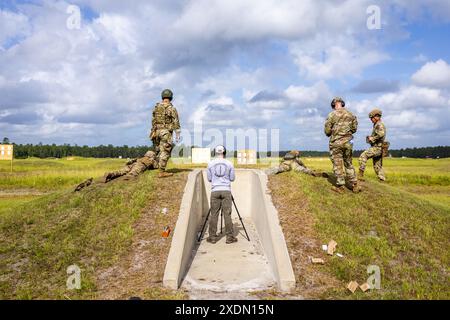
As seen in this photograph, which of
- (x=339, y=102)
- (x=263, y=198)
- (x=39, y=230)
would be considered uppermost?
(x=339, y=102)

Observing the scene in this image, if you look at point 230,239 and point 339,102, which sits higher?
point 339,102

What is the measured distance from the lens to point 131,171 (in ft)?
48.4

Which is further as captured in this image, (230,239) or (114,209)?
(114,209)

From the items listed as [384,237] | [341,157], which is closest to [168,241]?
[384,237]

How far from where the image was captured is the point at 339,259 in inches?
368

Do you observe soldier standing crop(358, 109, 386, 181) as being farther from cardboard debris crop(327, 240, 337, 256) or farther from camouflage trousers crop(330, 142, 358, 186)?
cardboard debris crop(327, 240, 337, 256)

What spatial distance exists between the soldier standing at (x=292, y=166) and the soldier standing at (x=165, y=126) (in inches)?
155

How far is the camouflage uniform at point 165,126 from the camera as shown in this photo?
14227 mm

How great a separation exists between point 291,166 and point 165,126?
5293 mm

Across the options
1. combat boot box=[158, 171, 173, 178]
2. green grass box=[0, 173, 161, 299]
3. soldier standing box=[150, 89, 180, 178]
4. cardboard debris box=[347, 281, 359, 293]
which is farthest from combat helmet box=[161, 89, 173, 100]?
cardboard debris box=[347, 281, 359, 293]

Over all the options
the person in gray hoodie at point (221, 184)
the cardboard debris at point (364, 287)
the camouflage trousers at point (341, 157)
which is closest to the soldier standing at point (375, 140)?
the camouflage trousers at point (341, 157)
